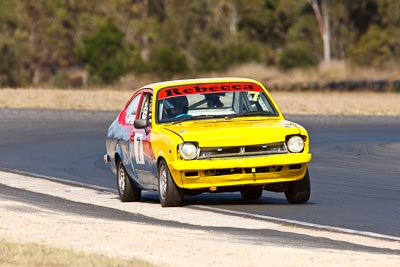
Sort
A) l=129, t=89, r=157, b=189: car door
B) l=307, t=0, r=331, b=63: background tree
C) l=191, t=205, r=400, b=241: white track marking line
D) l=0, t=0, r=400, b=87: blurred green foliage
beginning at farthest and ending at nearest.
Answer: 1. l=307, t=0, r=331, b=63: background tree
2. l=0, t=0, r=400, b=87: blurred green foliage
3. l=129, t=89, r=157, b=189: car door
4. l=191, t=205, r=400, b=241: white track marking line

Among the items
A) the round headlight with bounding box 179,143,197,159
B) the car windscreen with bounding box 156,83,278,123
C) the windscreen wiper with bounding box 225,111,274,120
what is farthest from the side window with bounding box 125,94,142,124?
the round headlight with bounding box 179,143,197,159

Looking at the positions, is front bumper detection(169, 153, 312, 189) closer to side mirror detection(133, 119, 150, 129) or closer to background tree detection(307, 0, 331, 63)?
side mirror detection(133, 119, 150, 129)

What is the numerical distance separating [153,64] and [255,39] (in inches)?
582

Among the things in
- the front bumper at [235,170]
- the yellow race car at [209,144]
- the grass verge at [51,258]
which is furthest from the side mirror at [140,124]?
the grass verge at [51,258]

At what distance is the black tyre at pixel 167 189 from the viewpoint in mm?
13633

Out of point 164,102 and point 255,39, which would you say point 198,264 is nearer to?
point 164,102

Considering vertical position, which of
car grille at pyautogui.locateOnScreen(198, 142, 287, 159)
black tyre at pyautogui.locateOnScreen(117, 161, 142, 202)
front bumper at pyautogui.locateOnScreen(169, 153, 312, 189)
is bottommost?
black tyre at pyautogui.locateOnScreen(117, 161, 142, 202)

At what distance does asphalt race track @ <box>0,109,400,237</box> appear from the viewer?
1345 cm

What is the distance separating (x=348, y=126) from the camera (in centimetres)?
3139

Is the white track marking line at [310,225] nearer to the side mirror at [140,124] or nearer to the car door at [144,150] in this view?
the car door at [144,150]

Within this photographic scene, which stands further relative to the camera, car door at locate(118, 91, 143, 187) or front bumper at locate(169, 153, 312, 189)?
car door at locate(118, 91, 143, 187)

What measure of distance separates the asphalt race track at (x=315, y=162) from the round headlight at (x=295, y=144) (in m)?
0.67

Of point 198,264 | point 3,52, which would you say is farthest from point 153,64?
point 198,264

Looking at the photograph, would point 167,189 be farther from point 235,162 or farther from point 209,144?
point 235,162
